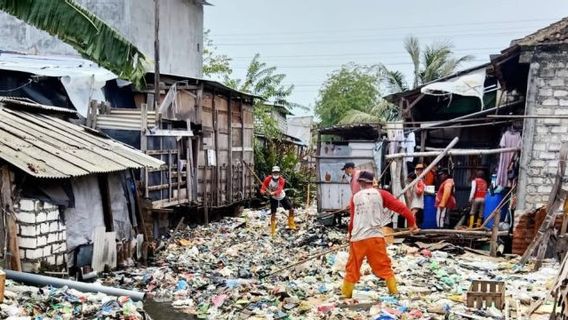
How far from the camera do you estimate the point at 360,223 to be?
288 inches

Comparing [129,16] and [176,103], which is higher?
[129,16]

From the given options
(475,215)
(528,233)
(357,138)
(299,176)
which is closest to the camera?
(528,233)

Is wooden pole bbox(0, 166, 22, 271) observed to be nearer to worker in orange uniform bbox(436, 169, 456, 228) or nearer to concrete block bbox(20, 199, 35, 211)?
concrete block bbox(20, 199, 35, 211)

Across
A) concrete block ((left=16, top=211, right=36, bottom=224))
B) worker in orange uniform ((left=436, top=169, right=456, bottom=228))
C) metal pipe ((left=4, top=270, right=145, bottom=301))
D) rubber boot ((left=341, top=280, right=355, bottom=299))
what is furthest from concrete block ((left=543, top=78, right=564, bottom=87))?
concrete block ((left=16, top=211, right=36, bottom=224))

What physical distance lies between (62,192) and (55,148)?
0.65 m

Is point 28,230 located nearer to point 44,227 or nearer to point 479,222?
point 44,227

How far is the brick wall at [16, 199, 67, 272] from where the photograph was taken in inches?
289

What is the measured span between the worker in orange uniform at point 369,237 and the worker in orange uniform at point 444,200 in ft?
14.4

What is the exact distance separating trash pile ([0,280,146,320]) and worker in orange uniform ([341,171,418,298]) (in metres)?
2.62

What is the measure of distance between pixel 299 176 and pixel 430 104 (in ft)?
26.5

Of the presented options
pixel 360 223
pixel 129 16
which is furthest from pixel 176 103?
pixel 360 223

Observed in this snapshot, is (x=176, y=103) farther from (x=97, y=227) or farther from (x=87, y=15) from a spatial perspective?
(x=87, y=15)

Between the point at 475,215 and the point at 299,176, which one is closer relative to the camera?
the point at 475,215

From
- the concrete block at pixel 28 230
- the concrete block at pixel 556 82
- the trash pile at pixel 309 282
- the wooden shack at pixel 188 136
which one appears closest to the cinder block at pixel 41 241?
the concrete block at pixel 28 230
